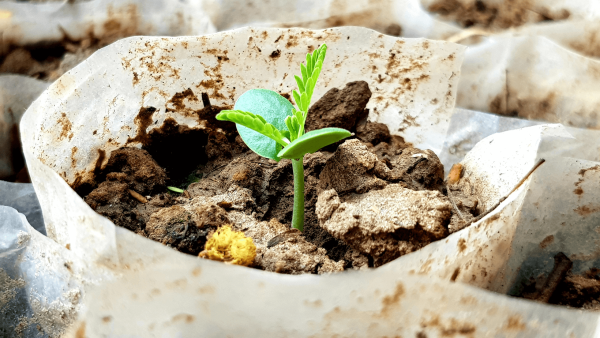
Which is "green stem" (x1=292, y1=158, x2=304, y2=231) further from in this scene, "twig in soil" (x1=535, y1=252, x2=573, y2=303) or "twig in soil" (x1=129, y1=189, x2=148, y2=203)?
"twig in soil" (x1=535, y1=252, x2=573, y2=303)

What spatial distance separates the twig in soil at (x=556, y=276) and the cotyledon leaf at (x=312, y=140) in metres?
0.44

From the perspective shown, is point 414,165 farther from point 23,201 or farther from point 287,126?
point 23,201

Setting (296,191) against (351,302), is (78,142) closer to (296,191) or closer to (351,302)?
(296,191)

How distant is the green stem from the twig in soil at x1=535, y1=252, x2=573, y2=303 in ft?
1.36

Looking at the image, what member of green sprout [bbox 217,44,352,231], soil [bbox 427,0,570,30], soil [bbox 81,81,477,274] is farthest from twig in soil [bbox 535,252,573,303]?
soil [bbox 427,0,570,30]

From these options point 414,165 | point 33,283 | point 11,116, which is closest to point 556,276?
point 414,165

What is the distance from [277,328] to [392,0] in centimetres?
102

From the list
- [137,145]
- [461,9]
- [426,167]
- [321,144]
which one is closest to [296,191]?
[321,144]

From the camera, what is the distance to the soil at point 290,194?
0.74 m

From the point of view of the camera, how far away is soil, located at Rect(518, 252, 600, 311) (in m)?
0.83

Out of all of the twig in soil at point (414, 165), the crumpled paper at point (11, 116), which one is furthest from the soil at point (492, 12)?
the crumpled paper at point (11, 116)

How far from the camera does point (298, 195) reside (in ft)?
2.70

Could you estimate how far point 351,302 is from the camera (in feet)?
1.88

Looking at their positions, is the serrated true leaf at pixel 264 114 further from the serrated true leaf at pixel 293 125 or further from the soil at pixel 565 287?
the soil at pixel 565 287
